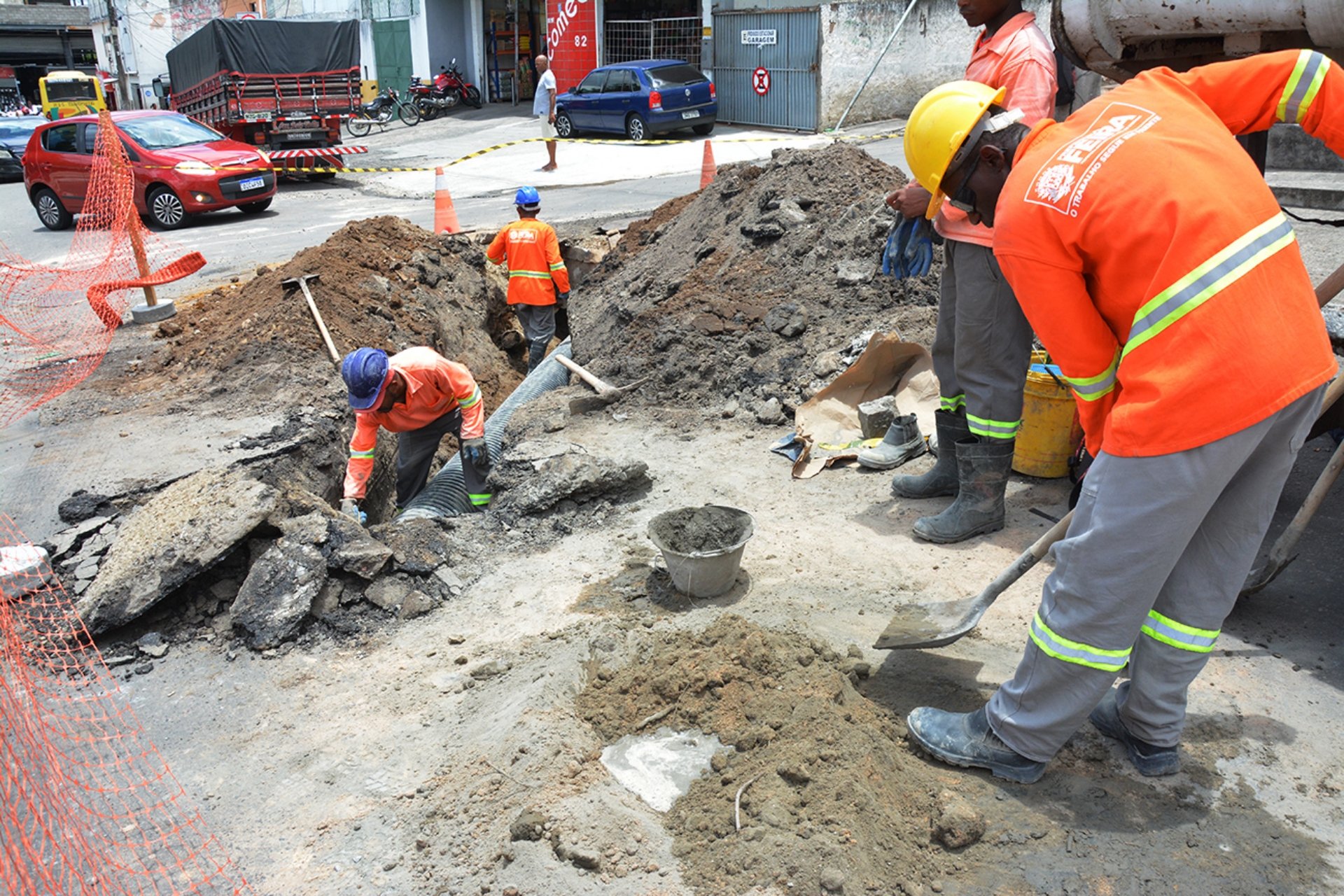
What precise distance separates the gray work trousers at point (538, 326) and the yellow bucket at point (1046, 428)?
17.8 ft

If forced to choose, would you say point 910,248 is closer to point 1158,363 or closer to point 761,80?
point 1158,363

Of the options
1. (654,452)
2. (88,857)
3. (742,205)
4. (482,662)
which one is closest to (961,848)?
(482,662)

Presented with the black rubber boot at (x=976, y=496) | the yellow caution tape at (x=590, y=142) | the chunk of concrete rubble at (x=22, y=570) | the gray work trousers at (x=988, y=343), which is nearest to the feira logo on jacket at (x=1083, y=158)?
the gray work trousers at (x=988, y=343)

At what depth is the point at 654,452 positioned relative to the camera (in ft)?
19.4

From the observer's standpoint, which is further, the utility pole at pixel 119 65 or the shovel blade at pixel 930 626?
the utility pole at pixel 119 65

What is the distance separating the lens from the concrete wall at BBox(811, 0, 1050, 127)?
19.3 m

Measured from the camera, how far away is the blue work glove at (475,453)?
584 centimetres

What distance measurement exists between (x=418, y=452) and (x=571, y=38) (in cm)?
2071

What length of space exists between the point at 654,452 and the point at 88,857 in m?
3.61

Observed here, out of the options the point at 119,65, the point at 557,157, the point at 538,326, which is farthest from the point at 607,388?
the point at 119,65

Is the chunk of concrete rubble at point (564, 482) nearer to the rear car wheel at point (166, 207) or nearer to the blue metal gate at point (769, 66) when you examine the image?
the rear car wheel at point (166, 207)

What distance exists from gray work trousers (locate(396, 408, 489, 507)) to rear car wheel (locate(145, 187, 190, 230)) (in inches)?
402

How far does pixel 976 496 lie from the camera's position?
425 cm

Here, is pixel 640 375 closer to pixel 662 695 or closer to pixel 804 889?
pixel 662 695
